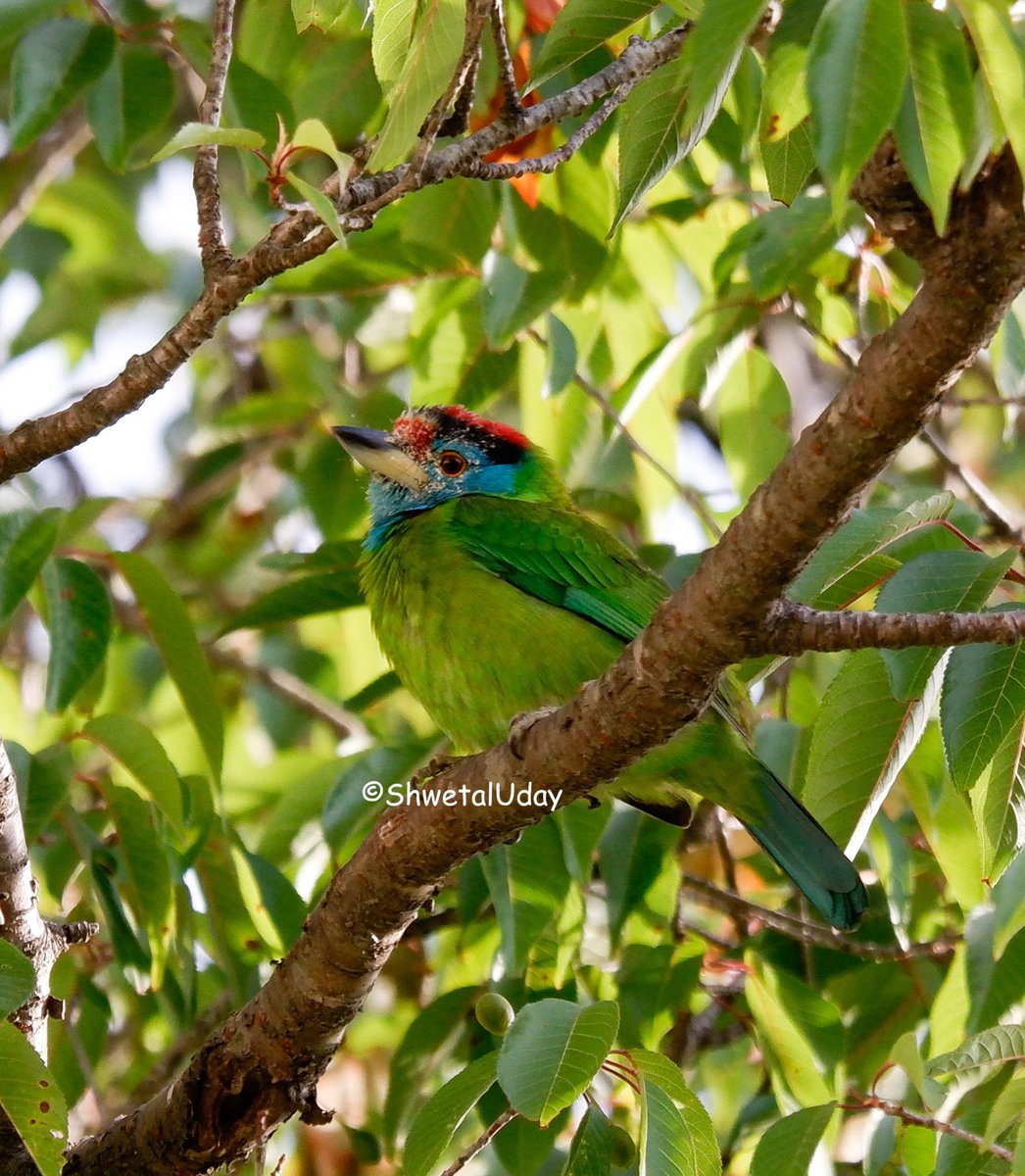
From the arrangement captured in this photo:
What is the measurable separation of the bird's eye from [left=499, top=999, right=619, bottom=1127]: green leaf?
6.67 feet

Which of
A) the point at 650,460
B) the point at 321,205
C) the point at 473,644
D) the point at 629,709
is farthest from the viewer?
the point at 650,460

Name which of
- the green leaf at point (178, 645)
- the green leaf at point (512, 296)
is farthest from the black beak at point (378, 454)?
the green leaf at point (178, 645)

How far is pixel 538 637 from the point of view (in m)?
3.17

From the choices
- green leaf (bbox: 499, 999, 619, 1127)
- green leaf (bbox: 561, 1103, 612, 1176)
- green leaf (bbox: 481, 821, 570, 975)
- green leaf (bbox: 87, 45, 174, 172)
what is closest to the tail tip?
green leaf (bbox: 481, 821, 570, 975)

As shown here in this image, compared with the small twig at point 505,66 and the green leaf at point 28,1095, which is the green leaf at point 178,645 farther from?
the small twig at point 505,66

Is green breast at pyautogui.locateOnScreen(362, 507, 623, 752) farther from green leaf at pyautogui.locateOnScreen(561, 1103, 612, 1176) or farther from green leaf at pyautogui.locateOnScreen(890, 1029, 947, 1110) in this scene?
green leaf at pyautogui.locateOnScreen(890, 1029, 947, 1110)

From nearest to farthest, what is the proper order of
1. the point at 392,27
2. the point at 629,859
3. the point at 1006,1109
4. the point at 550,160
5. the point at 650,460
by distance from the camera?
the point at 1006,1109
the point at 392,27
the point at 550,160
the point at 629,859
the point at 650,460

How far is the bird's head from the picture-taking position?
367 centimetres

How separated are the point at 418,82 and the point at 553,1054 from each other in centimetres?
124

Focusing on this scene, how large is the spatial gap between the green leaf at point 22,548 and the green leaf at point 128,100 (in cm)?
85

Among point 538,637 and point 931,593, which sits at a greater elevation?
point 538,637

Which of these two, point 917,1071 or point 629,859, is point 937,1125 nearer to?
point 917,1071

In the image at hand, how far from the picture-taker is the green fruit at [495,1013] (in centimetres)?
261

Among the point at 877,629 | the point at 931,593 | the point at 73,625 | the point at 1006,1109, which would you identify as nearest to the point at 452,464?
the point at 73,625
